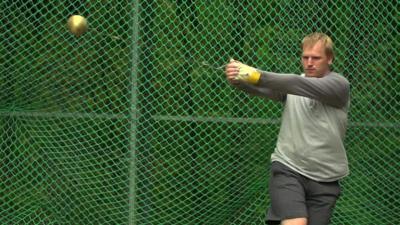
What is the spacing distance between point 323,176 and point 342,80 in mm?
488

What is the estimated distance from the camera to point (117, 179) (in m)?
5.04

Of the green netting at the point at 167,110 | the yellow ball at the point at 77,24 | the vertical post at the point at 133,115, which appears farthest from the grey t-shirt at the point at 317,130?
the vertical post at the point at 133,115

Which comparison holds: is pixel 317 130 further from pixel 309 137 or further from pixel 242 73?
pixel 242 73

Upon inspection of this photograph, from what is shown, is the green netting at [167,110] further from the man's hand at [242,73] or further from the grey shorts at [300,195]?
the man's hand at [242,73]

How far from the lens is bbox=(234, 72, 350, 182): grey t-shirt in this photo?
3518 millimetres

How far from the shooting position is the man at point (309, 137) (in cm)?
348

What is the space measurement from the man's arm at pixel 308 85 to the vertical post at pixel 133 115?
1692 mm

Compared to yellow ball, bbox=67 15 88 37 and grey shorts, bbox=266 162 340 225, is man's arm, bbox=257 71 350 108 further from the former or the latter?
yellow ball, bbox=67 15 88 37

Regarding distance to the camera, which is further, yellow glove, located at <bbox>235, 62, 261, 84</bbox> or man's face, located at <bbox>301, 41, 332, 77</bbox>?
man's face, located at <bbox>301, 41, 332, 77</bbox>

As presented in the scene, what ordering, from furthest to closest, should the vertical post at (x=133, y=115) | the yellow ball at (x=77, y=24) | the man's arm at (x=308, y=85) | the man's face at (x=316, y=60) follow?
1. the vertical post at (x=133, y=115)
2. the yellow ball at (x=77, y=24)
3. the man's face at (x=316, y=60)
4. the man's arm at (x=308, y=85)

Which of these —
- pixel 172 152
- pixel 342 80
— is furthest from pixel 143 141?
pixel 342 80

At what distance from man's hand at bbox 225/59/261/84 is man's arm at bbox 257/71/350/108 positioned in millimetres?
30

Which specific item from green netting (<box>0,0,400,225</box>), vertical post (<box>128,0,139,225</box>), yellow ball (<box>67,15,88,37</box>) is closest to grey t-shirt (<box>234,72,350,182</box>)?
yellow ball (<box>67,15,88,37</box>)

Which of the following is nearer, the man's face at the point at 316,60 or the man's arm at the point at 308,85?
the man's arm at the point at 308,85
